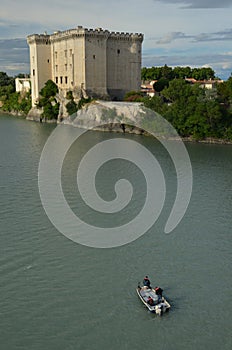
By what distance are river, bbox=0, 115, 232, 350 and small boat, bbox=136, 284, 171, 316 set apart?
9cm

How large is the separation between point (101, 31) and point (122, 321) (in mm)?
24188

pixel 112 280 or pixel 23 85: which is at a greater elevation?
pixel 23 85

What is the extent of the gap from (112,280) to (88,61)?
2256 cm

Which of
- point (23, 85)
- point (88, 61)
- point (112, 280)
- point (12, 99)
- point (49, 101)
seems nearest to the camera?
point (112, 280)

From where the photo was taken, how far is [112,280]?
7035 millimetres

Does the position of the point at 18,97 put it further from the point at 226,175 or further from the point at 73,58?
the point at 226,175

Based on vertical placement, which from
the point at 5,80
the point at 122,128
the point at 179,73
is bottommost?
the point at 122,128

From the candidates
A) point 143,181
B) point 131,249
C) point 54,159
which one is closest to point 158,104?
point 54,159

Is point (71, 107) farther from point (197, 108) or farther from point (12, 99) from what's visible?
Answer: point (12, 99)

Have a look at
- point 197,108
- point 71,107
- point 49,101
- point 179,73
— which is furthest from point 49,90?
point 179,73

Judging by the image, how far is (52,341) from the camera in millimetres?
5574

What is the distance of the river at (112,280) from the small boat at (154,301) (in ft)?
0.30

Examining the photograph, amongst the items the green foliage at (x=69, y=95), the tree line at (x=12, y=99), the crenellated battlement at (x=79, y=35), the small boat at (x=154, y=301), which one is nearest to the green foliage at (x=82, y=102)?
the green foliage at (x=69, y=95)

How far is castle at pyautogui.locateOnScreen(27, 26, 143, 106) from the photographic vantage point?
27.7 m
